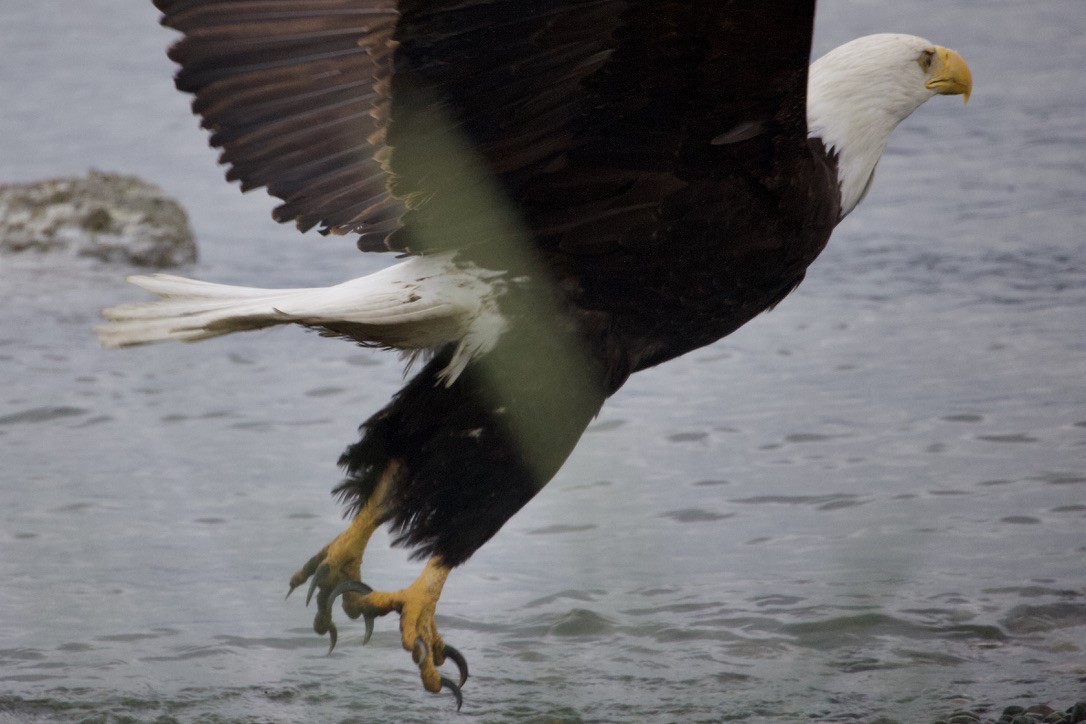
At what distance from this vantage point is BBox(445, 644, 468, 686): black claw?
338 centimetres

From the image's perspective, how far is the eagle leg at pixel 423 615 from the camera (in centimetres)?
334

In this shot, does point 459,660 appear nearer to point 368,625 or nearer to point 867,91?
point 368,625

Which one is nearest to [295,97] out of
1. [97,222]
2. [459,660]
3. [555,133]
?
[555,133]

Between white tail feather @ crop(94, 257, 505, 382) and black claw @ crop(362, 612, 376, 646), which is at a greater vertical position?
white tail feather @ crop(94, 257, 505, 382)

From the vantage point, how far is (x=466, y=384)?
10.6 ft

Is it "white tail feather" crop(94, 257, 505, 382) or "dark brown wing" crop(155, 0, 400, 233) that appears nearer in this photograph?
"white tail feather" crop(94, 257, 505, 382)

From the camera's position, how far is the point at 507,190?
3135 mm

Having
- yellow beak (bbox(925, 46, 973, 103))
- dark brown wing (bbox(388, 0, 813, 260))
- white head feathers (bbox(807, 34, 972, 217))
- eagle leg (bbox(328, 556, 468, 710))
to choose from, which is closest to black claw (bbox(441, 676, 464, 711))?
eagle leg (bbox(328, 556, 468, 710))

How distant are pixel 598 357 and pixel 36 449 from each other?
2310 millimetres

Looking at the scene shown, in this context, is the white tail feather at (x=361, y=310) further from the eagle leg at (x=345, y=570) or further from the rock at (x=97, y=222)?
the rock at (x=97, y=222)

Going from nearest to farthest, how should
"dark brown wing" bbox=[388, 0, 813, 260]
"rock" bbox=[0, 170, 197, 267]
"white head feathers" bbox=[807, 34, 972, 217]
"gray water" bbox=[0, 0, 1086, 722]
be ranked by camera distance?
"dark brown wing" bbox=[388, 0, 813, 260]
"white head feathers" bbox=[807, 34, 972, 217]
"gray water" bbox=[0, 0, 1086, 722]
"rock" bbox=[0, 170, 197, 267]

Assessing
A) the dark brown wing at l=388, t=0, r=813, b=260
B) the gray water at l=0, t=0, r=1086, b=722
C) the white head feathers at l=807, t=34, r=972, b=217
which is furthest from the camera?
the gray water at l=0, t=0, r=1086, b=722

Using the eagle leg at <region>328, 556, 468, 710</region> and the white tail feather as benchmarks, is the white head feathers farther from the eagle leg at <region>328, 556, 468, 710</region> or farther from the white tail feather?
the eagle leg at <region>328, 556, 468, 710</region>

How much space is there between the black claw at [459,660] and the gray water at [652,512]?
0.25 feet
